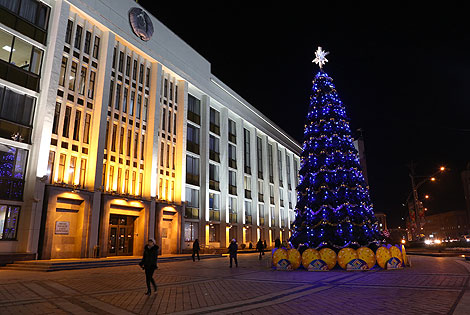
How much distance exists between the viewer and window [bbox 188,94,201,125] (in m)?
34.4

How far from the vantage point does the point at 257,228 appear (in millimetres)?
42656

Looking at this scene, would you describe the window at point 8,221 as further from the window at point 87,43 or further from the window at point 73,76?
the window at point 87,43

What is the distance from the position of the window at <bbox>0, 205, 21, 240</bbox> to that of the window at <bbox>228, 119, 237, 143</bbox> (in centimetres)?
2544

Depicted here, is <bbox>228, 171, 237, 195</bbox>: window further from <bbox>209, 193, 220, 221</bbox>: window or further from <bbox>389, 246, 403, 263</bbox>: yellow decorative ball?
<bbox>389, 246, 403, 263</bbox>: yellow decorative ball

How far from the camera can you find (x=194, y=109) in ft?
116

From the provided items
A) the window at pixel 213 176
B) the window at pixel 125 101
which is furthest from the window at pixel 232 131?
the window at pixel 125 101

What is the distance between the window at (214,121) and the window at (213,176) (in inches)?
162

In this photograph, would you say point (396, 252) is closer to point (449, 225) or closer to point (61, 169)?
point (61, 169)

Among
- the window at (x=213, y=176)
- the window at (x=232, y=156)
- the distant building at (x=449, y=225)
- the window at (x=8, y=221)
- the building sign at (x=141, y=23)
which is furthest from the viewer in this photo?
the distant building at (x=449, y=225)

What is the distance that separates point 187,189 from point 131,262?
12383mm

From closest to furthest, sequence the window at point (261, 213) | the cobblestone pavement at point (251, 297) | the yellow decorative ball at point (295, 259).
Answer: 1. the cobblestone pavement at point (251, 297)
2. the yellow decorative ball at point (295, 259)
3. the window at point (261, 213)

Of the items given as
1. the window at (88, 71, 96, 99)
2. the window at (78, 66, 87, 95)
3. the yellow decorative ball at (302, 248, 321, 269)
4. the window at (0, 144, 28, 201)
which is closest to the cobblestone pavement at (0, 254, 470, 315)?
the yellow decorative ball at (302, 248, 321, 269)

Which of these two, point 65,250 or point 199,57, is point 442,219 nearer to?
point 199,57

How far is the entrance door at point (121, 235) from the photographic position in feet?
79.8
